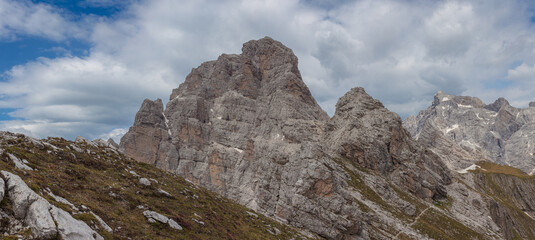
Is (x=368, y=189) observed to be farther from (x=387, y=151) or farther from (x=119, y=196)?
(x=119, y=196)

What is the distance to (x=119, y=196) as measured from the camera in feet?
97.2

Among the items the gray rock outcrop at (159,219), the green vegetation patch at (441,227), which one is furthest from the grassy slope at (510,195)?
the gray rock outcrop at (159,219)

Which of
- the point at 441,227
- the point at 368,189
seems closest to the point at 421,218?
the point at 441,227

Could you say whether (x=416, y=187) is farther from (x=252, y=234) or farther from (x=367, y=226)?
(x=252, y=234)

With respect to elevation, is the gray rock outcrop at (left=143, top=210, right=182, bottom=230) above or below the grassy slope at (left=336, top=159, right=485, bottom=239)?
below

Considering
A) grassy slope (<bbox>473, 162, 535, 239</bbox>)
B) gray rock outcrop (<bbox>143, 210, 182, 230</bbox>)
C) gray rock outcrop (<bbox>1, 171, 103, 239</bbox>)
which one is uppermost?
grassy slope (<bbox>473, 162, 535, 239</bbox>)

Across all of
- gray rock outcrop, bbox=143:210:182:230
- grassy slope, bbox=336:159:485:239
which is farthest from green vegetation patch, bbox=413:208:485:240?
gray rock outcrop, bbox=143:210:182:230

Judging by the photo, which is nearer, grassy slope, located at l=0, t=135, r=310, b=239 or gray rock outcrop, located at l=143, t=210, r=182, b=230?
grassy slope, located at l=0, t=135, r=310, b=239

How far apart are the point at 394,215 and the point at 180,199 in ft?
235

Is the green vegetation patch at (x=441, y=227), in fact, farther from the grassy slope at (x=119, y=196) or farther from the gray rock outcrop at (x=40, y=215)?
the gray rock outcrop at (x=40, y=215)

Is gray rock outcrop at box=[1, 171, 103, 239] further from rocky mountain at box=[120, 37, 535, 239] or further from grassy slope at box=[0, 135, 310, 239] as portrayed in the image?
rocky mountain at box=[120, 37, 535, 239]

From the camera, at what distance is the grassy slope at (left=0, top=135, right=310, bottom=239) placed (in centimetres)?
2405

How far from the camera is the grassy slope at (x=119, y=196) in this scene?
24045 millimetres

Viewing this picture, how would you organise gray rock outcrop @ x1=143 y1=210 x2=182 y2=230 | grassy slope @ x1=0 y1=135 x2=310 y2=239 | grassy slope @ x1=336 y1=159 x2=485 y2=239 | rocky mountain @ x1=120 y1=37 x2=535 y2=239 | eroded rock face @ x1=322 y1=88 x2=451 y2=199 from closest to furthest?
grassy slope @ x1=0 y1=135 x2=310 y2=239, gray rock outcrop @ x1=143 y1=210 x2=182 y2=230, rocky mountain @ x1=120 y1=37 x2=535 y2=239, grassy slope @ x1=336 y1=159 x2=485 y2=239, eroded rock face @ x1=322 y1=88 x2=451 y2=199
